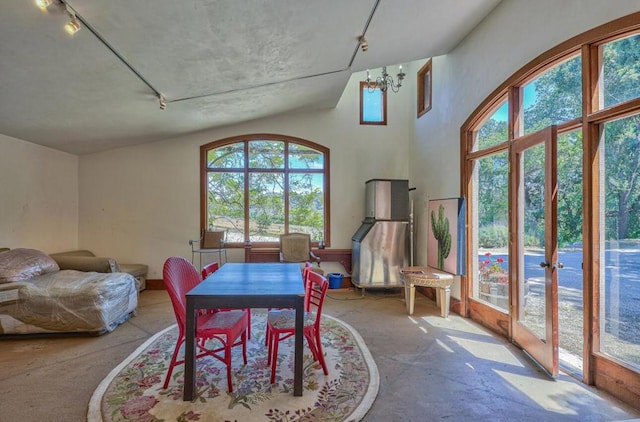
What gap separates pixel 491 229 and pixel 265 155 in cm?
389

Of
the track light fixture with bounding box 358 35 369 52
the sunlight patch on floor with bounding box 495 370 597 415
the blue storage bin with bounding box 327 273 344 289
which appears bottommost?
the sunlight patch on floor with bounding box 495 370 597 415

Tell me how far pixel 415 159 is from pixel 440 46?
194 cm

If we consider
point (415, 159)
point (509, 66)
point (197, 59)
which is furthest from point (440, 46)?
point (197, 59)

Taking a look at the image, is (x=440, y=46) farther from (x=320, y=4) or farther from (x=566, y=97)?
(x=320, y=4)

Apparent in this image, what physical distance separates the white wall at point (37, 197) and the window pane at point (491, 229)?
6103 millimetres

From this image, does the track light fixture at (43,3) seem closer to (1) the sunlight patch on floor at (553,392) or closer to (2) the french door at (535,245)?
(2) the french door at (535,245)

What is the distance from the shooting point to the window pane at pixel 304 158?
5.86 meters

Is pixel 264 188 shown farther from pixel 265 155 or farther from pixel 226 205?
pixel 226 205

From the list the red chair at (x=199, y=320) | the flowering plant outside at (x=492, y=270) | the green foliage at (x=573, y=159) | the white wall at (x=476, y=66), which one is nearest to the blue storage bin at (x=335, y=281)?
the white wall at (x=476, y=66)

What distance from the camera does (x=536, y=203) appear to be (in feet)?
9.91

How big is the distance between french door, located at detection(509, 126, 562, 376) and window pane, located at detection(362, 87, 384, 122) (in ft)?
10.1

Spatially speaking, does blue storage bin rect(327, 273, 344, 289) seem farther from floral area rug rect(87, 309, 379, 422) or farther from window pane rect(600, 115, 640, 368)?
window pane rect(600, 115, 640, 368)

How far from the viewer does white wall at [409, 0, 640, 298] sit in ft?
8.41

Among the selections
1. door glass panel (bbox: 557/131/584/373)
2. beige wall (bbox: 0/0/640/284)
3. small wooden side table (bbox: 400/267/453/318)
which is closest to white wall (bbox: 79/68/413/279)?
beige wall (bbox: 0/0/640/284)
